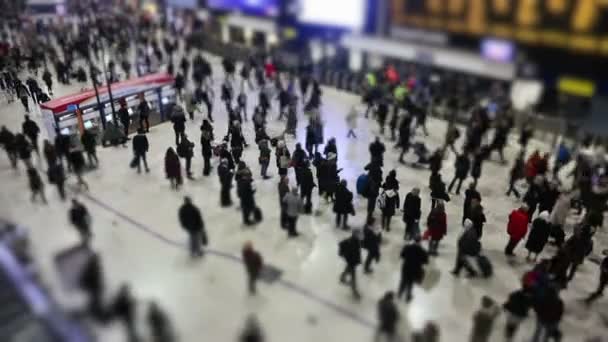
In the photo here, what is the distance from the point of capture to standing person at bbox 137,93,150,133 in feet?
50.0

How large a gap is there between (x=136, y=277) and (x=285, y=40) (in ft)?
102

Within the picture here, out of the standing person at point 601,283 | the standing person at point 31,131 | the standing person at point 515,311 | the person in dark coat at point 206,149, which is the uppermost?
the standing person at point 31,131

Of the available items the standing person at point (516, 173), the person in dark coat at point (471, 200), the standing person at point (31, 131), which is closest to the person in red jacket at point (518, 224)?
the person in dark coat at point (471, 200)

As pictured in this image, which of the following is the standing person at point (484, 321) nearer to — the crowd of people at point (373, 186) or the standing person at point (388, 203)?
the crowd of people at point (373, 186)

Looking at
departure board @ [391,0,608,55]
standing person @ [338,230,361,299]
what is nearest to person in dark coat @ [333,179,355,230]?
standing person @ [338,230,361,299]

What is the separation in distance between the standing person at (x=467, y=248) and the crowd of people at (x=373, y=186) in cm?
2

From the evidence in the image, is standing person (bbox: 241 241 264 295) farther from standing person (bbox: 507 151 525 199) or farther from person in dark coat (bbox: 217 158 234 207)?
standing person (bbox: 507 151 525 199)

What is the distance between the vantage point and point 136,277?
25.4 ft

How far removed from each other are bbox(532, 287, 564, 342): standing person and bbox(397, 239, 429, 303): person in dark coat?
200 centimetres

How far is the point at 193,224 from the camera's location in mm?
9156

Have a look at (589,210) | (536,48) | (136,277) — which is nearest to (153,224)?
(136,277)

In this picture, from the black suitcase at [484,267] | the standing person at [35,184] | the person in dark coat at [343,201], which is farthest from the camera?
the person in dark coat at [343,201]

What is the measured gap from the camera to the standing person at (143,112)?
15234 millimetres

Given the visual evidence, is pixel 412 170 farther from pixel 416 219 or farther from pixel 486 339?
pixel 486 339
